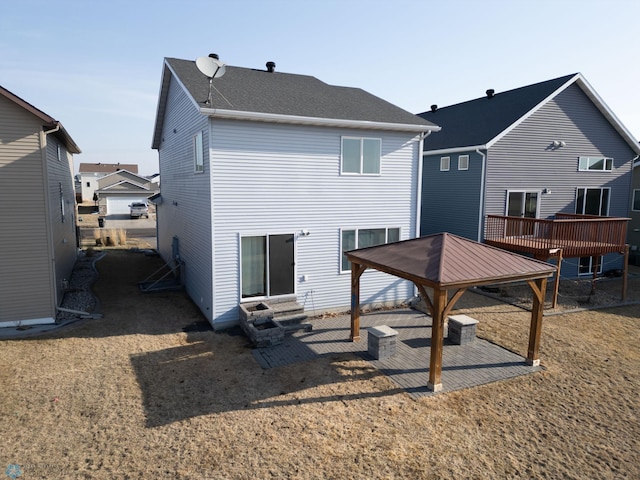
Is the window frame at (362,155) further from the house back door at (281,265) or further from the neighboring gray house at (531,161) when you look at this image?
the neighboring gray house at (531,161)

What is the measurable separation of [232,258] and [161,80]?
26.5 feet

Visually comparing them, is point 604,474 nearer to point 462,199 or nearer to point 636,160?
point 462,199

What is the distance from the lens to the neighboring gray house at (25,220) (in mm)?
10328

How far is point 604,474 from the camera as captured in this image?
5855mm

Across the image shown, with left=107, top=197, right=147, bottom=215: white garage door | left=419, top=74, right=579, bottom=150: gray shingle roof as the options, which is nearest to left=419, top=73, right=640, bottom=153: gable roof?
left=419, top=74, right=579, bottom=150: gray shingle roof

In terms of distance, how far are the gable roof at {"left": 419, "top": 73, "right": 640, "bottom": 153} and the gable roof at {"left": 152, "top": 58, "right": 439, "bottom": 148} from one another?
503 cm

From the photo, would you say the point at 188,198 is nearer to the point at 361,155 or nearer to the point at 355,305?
the point at 361,155

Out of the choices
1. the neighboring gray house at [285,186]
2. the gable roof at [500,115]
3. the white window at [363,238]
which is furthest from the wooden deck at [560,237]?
the white window at [363,238]

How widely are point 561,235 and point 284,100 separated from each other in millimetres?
11093

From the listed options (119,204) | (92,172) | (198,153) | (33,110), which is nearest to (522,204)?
(198,153)

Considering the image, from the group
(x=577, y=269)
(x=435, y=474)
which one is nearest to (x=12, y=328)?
(x=435, y=474)

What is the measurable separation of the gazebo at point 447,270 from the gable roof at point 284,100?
14.3 ft

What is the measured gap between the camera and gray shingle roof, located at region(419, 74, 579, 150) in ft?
55.8

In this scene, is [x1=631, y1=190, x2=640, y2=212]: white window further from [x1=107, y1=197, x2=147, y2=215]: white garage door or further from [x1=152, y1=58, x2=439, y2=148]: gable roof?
[x1=107, y1=197, x2=147, y2=215]: white garage door
